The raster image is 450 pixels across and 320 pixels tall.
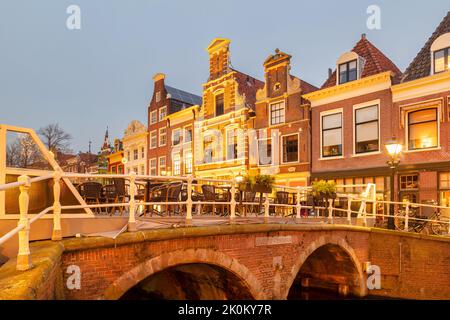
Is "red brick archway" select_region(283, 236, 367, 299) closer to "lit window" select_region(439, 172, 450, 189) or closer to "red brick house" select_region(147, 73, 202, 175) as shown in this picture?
"lit window" select_region(439, 172, 450, 189)

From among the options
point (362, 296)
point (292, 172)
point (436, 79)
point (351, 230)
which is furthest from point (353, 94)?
point (362, 296)

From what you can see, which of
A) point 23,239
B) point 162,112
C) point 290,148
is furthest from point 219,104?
point 23,239

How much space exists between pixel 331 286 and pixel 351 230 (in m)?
2.67

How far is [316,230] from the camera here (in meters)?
9.81

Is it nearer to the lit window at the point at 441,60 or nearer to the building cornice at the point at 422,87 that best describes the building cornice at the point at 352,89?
the building cornice at the point at 422,87

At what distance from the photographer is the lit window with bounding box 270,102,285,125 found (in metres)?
20.1

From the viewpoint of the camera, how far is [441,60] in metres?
15.0

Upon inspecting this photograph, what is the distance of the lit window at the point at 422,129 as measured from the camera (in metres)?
14.9

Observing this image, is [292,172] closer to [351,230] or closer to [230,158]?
[230,158]

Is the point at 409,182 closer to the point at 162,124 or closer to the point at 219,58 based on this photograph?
the point at 219,58

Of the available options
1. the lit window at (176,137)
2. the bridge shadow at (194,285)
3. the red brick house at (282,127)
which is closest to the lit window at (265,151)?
A: the red brick house at (282,127)

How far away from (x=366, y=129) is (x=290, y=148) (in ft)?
14.2

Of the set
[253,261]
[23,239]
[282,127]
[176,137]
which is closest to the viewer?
[23,239]

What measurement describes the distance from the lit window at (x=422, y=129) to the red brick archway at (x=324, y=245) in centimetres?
670
